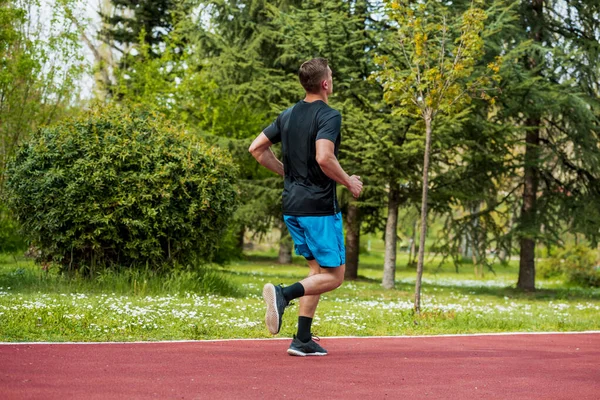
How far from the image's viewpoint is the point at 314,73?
6559 mm

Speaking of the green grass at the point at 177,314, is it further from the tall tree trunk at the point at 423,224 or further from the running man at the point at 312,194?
the running man at the point at 312,194

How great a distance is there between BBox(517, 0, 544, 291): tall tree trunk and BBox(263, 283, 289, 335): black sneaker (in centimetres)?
1460

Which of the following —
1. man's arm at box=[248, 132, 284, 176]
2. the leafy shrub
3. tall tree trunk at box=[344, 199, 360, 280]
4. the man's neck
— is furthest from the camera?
tall tree trunk at box=[344, 199, 360, 280]

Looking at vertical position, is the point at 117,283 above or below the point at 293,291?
below

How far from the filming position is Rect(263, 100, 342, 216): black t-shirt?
6387 mm

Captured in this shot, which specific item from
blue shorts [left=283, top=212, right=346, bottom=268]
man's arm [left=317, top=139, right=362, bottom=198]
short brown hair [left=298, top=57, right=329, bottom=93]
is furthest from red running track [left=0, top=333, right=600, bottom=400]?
short brown hair [left=298, top=57, right=329, bottom=93]

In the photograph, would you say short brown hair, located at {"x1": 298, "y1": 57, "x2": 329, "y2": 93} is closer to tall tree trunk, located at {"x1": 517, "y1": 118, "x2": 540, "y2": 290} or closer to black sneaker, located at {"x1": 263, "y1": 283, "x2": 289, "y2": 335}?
black sneaker, located at {"x1": 263, "y1": 283, "x2": 289, "y2": 335}

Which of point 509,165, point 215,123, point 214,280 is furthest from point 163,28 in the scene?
point 214,280

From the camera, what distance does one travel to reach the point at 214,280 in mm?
13555

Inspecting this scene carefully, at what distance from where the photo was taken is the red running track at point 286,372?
194 inches

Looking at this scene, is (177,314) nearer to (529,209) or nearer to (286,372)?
(286,372)

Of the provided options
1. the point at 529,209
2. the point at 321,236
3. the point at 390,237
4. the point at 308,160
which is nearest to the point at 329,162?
the point at 308,160

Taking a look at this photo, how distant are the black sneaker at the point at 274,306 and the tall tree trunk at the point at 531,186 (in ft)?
47.9

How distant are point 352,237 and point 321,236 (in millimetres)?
17030
